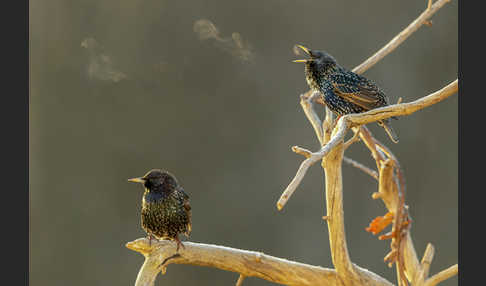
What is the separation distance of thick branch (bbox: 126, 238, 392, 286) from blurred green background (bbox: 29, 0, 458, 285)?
915 millimetres

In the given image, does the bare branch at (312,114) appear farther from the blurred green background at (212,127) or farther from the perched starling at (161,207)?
the perched starling at (161,207)

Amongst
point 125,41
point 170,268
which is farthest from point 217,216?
point 125,41

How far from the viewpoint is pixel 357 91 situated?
246cm

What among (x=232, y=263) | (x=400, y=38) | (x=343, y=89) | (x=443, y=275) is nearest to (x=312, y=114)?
(x=343, y=89)

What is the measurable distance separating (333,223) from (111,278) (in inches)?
58.1

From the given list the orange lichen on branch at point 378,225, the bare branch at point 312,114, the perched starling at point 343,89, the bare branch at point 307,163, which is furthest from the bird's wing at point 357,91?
the orange lichen on branch at point 378,225

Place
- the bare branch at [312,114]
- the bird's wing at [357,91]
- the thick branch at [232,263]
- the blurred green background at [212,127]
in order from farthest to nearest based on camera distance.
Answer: the blurred green background at [212,127]
the bare branch at [312,114]
the bird's wing at [357,91]
the thick branch at [232,263]

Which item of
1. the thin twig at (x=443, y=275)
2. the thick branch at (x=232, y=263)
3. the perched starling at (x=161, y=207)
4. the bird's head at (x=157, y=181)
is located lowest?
the thin twig at (x=443, y=275)

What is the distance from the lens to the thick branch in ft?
7.70

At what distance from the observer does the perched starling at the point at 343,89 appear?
246 cm

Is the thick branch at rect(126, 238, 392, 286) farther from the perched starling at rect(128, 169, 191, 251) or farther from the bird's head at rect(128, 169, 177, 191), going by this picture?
the bird's head at rect(128, 169, 177, 191)

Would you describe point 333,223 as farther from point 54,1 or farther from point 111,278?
point 54,1

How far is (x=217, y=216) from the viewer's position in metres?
3.41

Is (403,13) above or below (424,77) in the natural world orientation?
above
